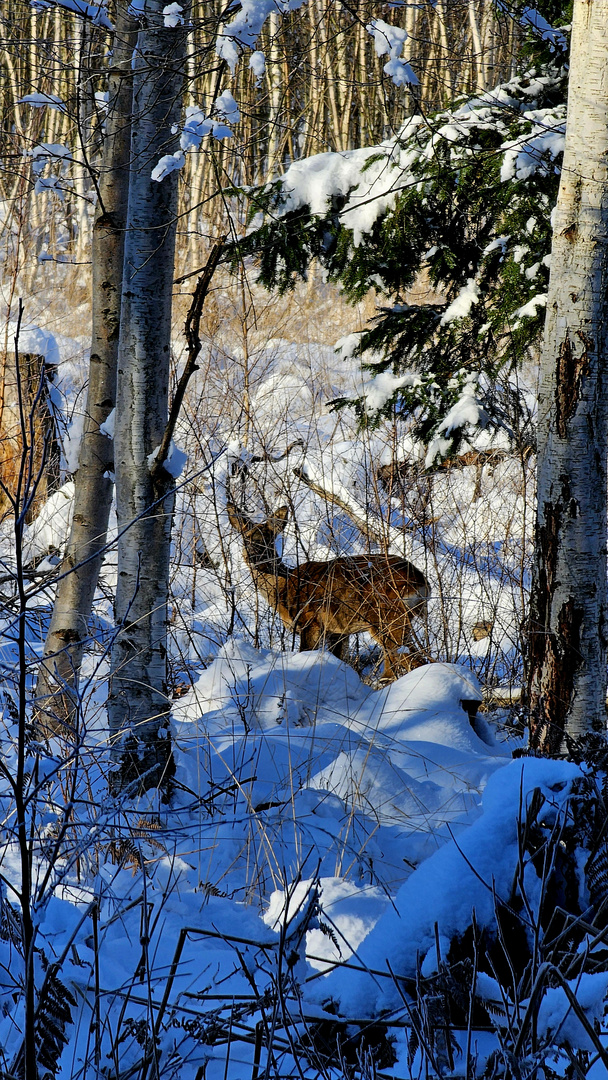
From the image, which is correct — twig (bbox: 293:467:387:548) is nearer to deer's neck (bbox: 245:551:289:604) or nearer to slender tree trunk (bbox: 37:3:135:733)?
deer's neck (bbox: 245:551:289:604)

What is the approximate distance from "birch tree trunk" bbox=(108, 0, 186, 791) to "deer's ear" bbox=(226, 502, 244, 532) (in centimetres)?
165

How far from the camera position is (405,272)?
473 centimetres

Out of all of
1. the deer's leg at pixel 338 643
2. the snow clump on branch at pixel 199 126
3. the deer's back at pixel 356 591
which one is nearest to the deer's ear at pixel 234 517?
the deer's back at pixel 356 591

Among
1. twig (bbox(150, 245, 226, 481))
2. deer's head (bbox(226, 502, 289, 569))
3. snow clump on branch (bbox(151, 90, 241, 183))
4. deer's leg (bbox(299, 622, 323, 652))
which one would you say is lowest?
deer's leg (bbox(299, 622, 323, 652))

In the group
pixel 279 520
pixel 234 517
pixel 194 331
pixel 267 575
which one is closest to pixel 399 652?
pixel 267 575

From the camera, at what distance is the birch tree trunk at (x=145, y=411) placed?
2.95 metres

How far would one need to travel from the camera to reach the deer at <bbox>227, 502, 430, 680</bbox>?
4703 millimetres

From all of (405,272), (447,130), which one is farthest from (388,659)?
(447,130)

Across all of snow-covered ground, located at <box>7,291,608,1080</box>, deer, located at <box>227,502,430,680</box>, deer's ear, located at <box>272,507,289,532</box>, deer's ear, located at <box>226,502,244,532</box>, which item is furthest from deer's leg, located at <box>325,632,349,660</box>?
deer's ear, located at <box>226,502,244,532</box>

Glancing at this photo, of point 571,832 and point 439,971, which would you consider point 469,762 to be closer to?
point 571,832

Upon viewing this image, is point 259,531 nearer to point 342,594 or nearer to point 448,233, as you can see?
point 342,594

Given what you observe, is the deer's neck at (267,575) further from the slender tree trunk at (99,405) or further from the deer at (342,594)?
the slender tree trunk at (99,405)

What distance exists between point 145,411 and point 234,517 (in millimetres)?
1949

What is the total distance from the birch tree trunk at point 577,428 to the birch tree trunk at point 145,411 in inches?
57.3
